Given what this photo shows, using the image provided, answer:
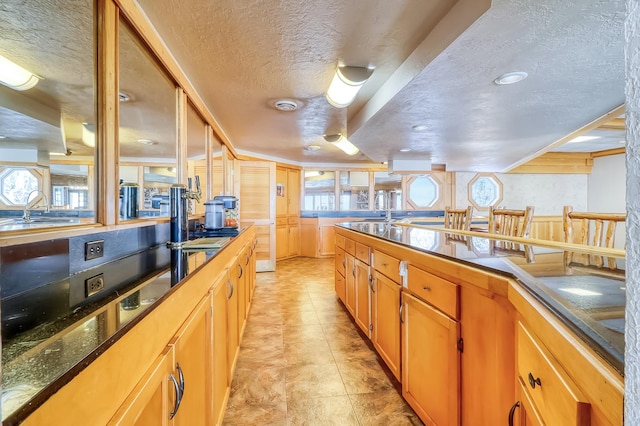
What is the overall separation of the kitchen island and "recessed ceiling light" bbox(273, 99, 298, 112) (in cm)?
162

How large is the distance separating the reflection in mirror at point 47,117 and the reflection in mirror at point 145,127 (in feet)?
0.70

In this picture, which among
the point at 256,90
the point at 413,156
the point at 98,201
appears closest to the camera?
the point at 98,201

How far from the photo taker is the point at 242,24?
5.33 feet

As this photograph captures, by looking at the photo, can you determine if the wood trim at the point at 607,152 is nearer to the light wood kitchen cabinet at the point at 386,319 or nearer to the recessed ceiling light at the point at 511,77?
the recessed ceiling light at the point at 511,77

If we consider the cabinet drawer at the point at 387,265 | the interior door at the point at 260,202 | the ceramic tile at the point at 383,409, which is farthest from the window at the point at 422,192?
the ceramic tile at the point at 383,409

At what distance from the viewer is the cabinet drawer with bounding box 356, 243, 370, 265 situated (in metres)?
2.20

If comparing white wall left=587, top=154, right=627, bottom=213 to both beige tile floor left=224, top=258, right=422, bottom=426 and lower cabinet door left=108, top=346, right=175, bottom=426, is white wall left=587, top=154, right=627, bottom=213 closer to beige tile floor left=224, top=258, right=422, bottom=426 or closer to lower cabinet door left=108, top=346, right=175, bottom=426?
beige tile floor left=224, top=258, right=422, bottom=426

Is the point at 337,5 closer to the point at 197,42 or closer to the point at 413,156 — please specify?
the point at 197,42

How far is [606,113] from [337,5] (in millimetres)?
2848

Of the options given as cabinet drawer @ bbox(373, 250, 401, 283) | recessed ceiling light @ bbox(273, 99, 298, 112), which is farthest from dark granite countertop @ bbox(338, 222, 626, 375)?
recessed ceiling light @ bbox(273, 99, 298, 112)

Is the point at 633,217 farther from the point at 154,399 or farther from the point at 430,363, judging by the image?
the point at 430,363

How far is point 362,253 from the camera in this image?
2.32 meters

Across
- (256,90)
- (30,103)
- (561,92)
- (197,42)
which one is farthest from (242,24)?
(561,92)

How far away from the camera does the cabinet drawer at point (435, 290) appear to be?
46.1 inches
